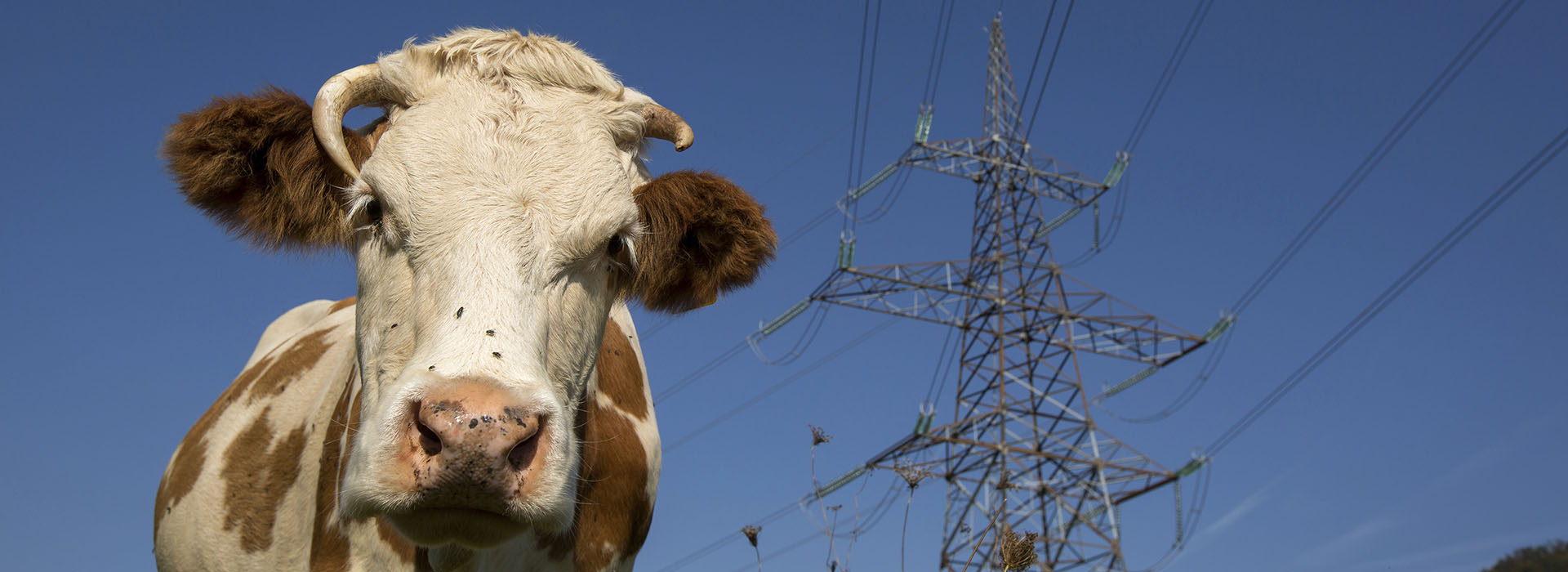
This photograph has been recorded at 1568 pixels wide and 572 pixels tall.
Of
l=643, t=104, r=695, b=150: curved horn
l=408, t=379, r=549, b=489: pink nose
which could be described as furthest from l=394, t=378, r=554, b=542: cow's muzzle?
l=643, t=104, r=695, b=150: curved horn

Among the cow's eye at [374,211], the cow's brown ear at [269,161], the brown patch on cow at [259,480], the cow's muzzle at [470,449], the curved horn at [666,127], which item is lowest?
the cow's muzzle at [470,449]

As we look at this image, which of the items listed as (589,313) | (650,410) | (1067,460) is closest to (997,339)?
(1067,460)

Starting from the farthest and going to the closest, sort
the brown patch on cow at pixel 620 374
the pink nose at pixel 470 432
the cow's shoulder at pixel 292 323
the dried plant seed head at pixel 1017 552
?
the cow's shoulder at pixel 292 323 < the brown patch on cow at pixel 620 374 < the dried plant seed head at pixel 1017 552 < the pink nose at pixel 470 432

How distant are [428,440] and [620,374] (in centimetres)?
176

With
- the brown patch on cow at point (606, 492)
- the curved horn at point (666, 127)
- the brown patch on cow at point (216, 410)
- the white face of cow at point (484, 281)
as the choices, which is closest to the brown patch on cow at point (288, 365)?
the brown patch on cow at point (216, 410)

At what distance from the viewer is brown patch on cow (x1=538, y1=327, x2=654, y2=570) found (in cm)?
326

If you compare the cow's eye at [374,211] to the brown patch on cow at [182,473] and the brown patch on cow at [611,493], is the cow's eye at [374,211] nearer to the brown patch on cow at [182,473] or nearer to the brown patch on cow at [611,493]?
the brown patch on cow at [611,493]

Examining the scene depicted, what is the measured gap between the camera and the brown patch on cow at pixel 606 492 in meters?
3.26

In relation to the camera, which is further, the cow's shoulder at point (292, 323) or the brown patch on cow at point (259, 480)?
the cow's shoulder at point (292, 323)

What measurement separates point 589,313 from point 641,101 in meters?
0.86

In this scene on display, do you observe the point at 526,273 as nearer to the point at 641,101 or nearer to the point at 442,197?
the point at 442,197

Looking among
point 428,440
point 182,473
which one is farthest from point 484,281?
point 182,473

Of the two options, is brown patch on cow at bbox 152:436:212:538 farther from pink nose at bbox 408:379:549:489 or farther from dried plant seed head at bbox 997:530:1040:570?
dried plant seed head at bbox 997:530:1040:570

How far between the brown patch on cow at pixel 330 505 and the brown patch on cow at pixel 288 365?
1.02 metres
